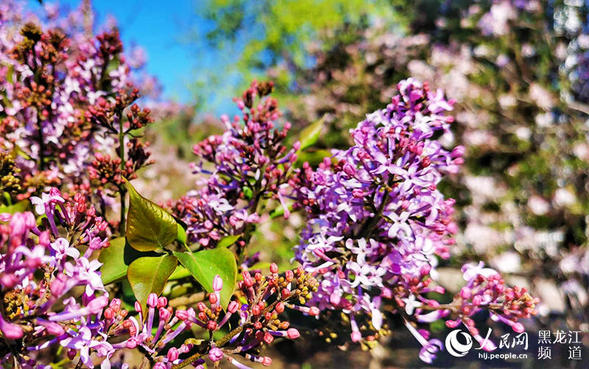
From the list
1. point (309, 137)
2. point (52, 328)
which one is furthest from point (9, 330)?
point (309, 137)

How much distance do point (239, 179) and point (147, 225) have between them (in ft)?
0.99

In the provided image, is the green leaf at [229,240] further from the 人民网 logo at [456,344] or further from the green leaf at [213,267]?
the 人民网 logo at [456,344]

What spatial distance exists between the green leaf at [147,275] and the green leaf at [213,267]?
0.03 meters

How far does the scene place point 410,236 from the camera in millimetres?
843

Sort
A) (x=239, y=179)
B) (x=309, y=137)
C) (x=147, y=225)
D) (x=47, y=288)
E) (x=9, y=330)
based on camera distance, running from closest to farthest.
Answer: (x=9, y=330), (x=47, y=288), (x=147, y=225), (x=239, y=179), (x=309, y=137)

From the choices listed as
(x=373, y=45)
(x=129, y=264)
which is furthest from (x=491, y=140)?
(x=129, y=264)

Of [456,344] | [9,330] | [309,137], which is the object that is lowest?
[9,330]

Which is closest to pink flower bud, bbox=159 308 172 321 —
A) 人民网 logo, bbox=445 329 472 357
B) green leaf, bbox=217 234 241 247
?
green leaf, bbox=217 234 241 247

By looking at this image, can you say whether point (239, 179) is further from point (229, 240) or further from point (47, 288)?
point (47, 288)

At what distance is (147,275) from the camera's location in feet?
2.56

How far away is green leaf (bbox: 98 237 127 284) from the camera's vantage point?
80cm

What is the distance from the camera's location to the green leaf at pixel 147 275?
0.77 metres

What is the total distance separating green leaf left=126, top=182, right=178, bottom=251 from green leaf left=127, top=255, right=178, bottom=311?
41mm

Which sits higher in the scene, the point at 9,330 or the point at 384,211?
the point at 384,211
